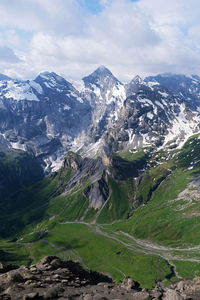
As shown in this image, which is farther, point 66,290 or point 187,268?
point 187,268

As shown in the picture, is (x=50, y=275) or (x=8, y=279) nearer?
(x=8, y=279)

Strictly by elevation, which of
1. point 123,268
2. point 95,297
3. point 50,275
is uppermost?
point 95,297

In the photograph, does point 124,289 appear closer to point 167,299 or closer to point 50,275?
point 167,299

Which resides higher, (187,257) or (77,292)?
(77,292)

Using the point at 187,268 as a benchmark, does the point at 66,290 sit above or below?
above

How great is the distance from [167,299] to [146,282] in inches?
4424

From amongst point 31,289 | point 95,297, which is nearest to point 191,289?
point 95,297

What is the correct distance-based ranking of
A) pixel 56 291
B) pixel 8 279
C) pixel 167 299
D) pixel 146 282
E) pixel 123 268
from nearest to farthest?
1. pixel 167 299
2. pixel 56 291
3. pixel 8 279
4. pixel 146 282
5. pixel 123 268

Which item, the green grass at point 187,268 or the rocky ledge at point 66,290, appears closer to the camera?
the rocky ledge at point 66,290

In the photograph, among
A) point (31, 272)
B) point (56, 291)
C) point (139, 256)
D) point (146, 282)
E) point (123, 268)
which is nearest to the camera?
point (56, 291)

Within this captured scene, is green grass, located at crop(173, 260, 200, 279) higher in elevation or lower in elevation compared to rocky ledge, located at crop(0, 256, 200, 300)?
lower

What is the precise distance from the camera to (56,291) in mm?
56156

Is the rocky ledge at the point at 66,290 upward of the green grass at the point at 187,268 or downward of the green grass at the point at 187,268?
upward

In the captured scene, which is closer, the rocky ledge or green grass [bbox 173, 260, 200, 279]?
the rocky ledge
